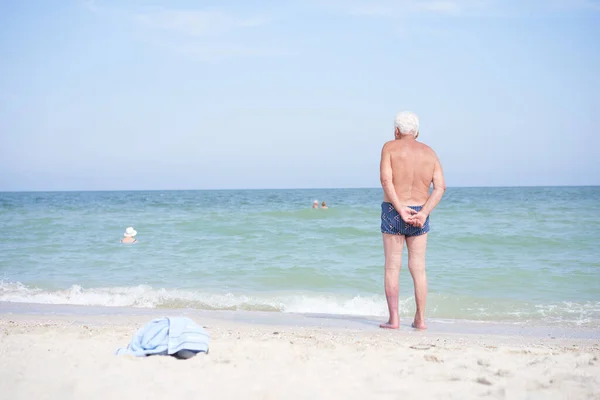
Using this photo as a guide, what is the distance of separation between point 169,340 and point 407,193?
97.3 inches

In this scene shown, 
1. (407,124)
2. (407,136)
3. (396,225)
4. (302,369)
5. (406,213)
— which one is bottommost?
(302,369)

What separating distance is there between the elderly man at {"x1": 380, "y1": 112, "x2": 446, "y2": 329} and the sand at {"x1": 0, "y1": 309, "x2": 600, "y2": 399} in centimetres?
74

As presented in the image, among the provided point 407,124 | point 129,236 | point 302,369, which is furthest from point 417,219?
point 129,236

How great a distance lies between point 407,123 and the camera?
215 inches

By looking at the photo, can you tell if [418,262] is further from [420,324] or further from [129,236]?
[129,236]

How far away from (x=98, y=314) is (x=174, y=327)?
2.97m

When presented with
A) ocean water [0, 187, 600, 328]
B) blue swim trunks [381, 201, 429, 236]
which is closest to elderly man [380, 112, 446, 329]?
blue swim trunks [381, 201, 429, 236]

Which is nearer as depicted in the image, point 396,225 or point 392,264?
point 396,225

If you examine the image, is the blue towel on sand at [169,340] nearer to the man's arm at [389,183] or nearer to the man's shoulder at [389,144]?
the man's arm at [389,183]

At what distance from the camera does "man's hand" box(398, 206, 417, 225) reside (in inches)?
206

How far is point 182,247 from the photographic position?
13.2 m

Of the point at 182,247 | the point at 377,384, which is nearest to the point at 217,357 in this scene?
the point at 377,384

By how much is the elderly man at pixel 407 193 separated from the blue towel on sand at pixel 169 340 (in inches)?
76.1

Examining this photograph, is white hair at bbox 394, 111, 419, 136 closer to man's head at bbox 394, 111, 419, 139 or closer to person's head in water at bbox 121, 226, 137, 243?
man's head at bbox 394, 111, 419, 139
